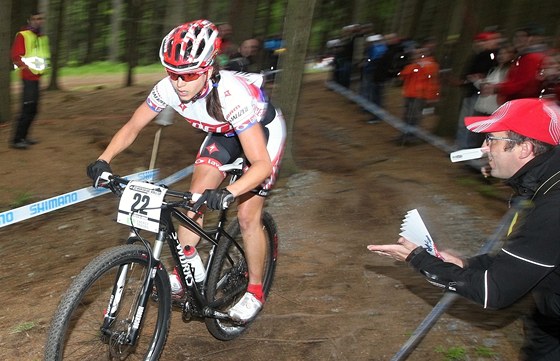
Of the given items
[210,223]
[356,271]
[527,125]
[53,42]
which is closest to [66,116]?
[53,42]

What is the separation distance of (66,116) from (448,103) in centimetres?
833

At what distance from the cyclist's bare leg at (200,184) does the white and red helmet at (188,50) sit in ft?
2.72

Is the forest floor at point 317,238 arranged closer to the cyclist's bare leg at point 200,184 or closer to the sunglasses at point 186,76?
the cyclist's bare leg at point 200,184

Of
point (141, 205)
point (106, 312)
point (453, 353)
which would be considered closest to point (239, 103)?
point (141, 205)

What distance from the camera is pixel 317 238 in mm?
6484

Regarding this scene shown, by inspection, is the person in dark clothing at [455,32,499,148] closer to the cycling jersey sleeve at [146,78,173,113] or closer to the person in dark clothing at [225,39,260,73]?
Answer: the person in dark clothing at [225,39,260,73]

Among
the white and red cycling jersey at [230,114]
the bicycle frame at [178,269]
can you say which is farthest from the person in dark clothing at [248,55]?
the bicycle frame at [178,269]

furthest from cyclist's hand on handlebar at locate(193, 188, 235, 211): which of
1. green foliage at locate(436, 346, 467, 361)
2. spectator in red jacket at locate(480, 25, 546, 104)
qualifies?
spectator in red jacket at locate(480, 25, 546, 104)

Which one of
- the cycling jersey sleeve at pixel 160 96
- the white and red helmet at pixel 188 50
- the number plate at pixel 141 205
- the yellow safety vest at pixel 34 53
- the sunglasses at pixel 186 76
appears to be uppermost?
the white and red helmet at pixel 188 50

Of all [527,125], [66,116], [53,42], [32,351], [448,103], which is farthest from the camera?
[53,42]

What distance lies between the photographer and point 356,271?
561 cm

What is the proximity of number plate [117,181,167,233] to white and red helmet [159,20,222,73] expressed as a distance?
76 centimetres

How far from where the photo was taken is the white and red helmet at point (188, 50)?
3668 mm

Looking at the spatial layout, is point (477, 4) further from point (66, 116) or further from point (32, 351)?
point (32, 351)
